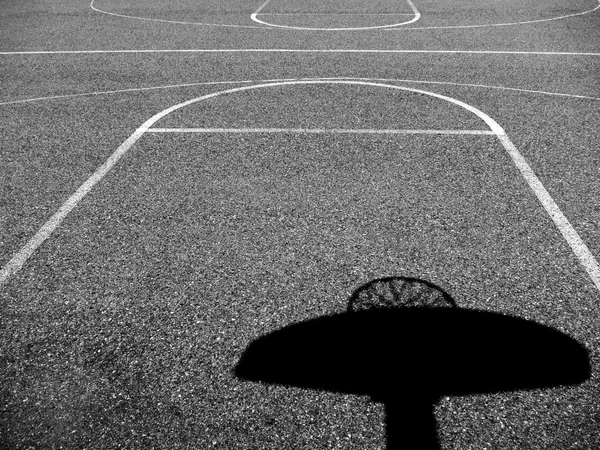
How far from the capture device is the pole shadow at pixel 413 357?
3268mm

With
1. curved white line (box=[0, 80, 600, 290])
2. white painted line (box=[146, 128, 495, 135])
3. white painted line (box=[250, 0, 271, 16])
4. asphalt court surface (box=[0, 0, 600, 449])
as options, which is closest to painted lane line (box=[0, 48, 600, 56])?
asphalt court surface (box=[0, 0, 600, 449])

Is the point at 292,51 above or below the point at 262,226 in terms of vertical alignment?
above

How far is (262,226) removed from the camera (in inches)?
195

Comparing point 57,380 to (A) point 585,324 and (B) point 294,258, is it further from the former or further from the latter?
(A) point 585,324

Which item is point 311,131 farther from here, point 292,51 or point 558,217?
point 292,51

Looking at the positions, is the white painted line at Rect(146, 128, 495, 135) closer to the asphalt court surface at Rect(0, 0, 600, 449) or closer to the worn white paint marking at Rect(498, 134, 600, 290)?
the asphalt court surface at Rect(0, 0, 600, 449)

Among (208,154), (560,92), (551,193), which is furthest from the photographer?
(560,92)

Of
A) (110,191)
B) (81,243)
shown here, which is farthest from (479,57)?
(81,243)

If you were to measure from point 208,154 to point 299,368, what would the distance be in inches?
135

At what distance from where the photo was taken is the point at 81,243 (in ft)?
15.5

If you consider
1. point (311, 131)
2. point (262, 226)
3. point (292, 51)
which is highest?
point (292, 51)

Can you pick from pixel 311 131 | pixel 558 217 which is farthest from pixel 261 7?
pixel 558 217

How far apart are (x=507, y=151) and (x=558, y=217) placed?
149 cm

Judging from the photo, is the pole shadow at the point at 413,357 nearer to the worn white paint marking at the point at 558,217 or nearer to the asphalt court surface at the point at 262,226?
the asphalt court surface at the point at 262,226
